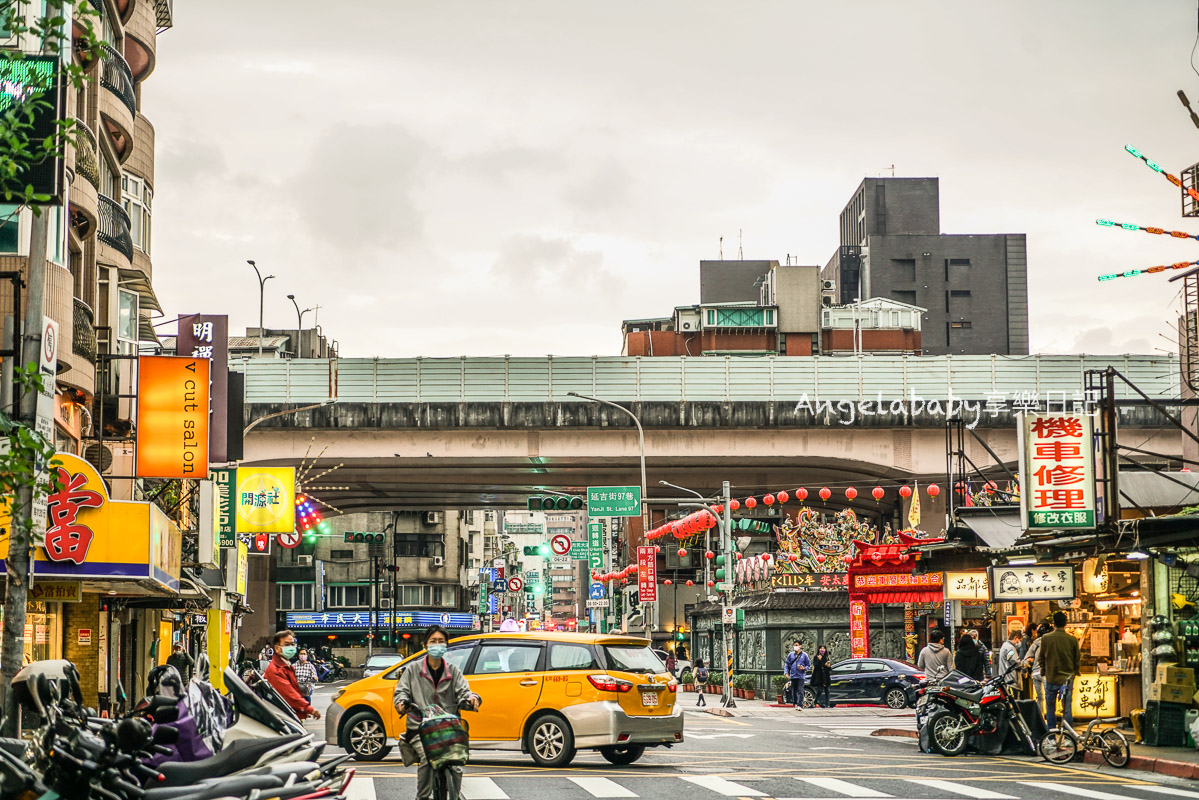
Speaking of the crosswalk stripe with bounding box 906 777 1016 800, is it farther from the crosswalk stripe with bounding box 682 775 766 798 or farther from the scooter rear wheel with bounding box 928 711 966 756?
the scooter rear wheel with bounding box 928 711 966 756

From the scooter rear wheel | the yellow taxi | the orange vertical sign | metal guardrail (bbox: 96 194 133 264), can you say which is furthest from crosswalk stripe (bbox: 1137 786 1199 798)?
metal guardrail (bbox: 96 194 133 264)

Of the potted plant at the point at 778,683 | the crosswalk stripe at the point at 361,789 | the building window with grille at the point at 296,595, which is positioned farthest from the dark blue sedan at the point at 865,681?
the building window with grille at the point at 296,595

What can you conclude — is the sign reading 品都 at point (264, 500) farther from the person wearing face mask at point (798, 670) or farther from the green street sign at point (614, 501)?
the person wearing face mask at point (798, 670)

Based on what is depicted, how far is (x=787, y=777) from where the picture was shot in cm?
1805

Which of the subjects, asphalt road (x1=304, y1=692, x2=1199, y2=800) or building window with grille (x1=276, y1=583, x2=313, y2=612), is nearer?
asphalt road (x1=304, y1=692, x2=1199, y2=800)

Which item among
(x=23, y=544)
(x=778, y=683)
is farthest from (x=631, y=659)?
(x=778, y=683)

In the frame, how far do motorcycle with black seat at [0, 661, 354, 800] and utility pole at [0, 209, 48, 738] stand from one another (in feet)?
3.56

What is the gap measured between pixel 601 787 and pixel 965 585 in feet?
48.0

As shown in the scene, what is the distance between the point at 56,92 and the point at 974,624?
108 ft

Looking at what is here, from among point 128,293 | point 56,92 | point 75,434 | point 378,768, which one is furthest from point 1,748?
point 128,293

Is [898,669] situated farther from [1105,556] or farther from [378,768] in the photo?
[378,768]

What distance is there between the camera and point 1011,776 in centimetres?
1800

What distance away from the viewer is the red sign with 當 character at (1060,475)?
21.7m

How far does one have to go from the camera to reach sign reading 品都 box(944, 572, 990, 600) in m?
29.2
